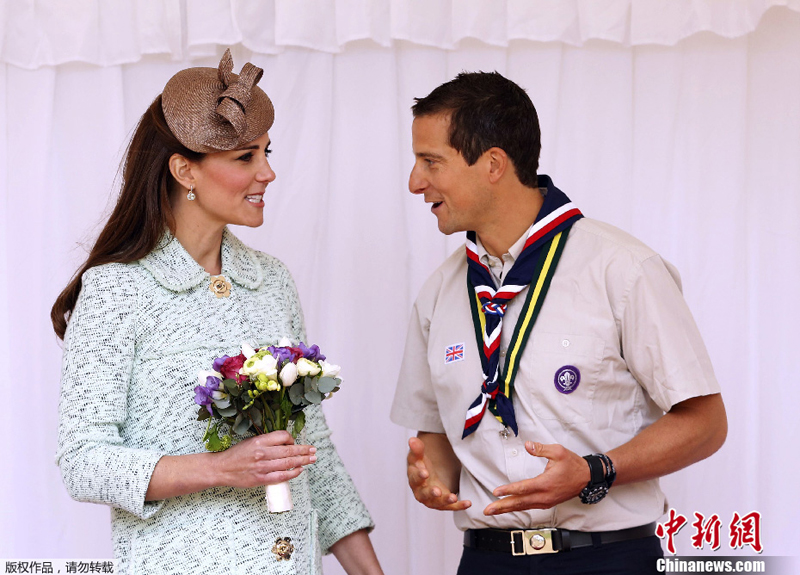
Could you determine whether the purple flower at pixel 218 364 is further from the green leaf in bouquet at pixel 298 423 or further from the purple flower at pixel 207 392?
the green leaf in bouquet at pixel 298 423

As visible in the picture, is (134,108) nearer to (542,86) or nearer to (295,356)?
(542,86)

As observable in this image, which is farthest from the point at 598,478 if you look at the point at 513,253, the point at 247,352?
the point at 247,352

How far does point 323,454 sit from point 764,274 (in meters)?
1.76

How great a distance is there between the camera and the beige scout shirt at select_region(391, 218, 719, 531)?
2.30 m

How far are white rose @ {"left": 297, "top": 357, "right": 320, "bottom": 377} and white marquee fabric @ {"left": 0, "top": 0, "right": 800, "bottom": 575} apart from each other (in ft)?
4.49

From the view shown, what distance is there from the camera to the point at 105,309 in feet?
7.11

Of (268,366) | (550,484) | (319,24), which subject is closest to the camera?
(268,366)

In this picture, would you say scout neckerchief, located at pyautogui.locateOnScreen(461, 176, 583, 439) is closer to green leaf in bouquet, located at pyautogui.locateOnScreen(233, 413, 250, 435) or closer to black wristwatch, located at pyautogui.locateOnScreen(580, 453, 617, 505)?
black wristwatch, located at pyautogui.locateOnScreen(580, 453, 617, 505)

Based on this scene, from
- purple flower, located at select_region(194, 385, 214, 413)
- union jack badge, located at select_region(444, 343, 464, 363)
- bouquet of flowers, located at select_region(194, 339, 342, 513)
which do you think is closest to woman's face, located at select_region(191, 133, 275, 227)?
bouquet of flowers, located at select_region(194, 339, 342, 513)

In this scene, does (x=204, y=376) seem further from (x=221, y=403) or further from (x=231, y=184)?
(x=231, y=184)

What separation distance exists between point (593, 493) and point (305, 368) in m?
0.75

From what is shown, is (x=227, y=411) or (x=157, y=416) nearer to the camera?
(x=227, y=411)

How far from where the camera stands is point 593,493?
2197 millimetres

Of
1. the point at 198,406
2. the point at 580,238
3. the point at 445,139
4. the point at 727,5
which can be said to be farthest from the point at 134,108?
the point at 727,5
